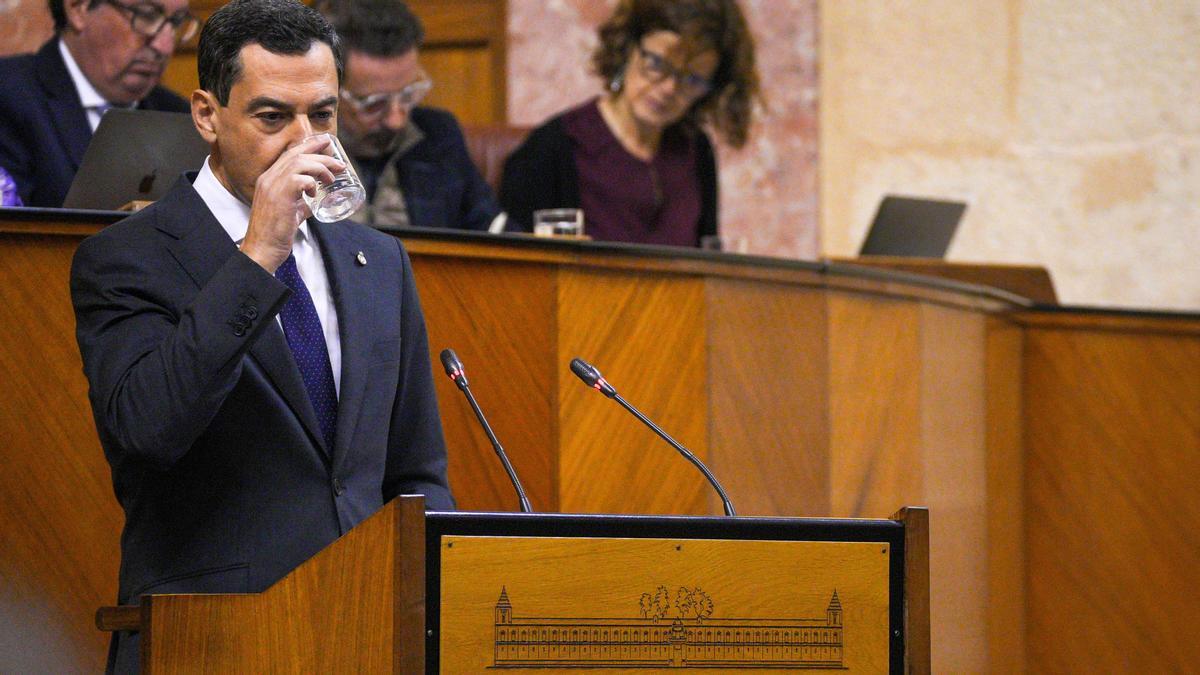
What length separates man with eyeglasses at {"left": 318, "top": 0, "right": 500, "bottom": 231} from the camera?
4.14 metres

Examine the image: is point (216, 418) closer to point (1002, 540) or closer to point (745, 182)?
point (1002, 540)

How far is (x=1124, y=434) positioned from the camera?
4.07 meters

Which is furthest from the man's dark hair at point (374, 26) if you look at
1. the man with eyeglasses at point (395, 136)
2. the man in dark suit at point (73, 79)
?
the man in dark suit at point (73, 79)

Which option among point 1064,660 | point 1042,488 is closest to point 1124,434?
point 1042,488

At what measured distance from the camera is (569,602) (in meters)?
1.78

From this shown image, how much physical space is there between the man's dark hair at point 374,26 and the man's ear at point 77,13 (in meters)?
0.73

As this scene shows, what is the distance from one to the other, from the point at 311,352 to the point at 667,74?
2.64 m

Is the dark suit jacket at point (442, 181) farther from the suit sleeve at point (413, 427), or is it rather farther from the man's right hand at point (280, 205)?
the man's right hand at point (280, 205)

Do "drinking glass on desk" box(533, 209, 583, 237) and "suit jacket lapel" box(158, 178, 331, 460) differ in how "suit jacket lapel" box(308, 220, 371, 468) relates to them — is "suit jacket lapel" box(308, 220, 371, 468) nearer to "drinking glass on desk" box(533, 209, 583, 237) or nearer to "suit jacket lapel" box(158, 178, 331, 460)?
"suit jacket lapel" box(158, 178, 331, 460)

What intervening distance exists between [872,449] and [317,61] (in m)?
1.95

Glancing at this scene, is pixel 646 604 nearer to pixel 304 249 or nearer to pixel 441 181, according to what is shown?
pixel 304 249

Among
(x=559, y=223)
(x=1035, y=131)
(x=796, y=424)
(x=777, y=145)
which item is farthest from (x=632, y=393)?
(x=1035, y=131)

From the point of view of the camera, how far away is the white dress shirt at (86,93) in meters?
3.52

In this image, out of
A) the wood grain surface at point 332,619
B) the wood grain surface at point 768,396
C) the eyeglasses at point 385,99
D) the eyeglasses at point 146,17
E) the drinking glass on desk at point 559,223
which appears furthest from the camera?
the eyeglasses at point 385,99
